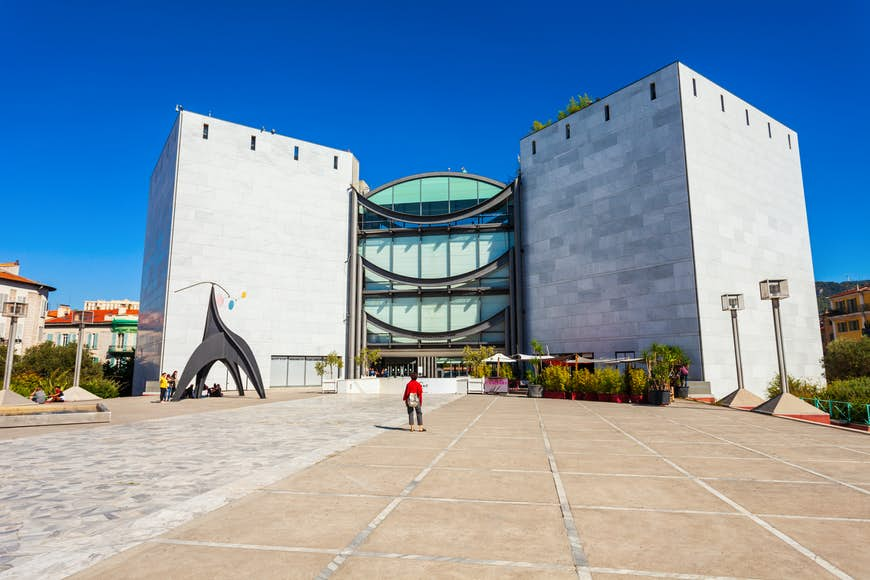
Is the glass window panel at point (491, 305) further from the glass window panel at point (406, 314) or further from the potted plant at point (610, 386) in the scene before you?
the potted plant at point (610, 386)

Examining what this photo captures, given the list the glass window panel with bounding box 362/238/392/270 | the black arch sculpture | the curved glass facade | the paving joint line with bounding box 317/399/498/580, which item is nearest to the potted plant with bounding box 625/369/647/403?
the paving joint line with bounding box 317/399/498/580

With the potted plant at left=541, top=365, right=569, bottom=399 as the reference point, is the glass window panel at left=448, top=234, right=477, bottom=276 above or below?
above

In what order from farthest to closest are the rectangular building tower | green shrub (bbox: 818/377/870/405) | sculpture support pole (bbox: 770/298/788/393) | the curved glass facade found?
1. the curved glass facade
2. the rectangular building tower
3. green shrub (bbox: 818/377/870/405)
4. sculpture support pole (bbox: 770/298/788/393)

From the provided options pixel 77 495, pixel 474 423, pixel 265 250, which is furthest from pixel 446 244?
pixel 77 495

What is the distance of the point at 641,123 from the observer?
36812mm

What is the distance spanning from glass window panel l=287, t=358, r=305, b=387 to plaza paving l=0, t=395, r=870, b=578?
34.6 m

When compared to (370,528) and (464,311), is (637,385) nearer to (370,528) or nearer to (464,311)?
(370,528)

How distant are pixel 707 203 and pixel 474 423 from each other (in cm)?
2707

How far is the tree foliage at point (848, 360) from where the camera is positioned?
1624 inches

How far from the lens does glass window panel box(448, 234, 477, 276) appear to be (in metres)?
50.6

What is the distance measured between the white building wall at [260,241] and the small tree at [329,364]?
1.24m

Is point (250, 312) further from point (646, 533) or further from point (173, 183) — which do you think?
point (646, 533)

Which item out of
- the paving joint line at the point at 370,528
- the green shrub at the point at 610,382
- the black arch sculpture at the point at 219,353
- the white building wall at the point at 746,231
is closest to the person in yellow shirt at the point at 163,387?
the black arch sculpture at the point at 219,353

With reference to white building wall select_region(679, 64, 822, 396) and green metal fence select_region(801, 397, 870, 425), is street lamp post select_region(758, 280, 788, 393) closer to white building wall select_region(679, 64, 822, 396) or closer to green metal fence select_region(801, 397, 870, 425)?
green metal fence select_region(801, 397, 870, 425)
